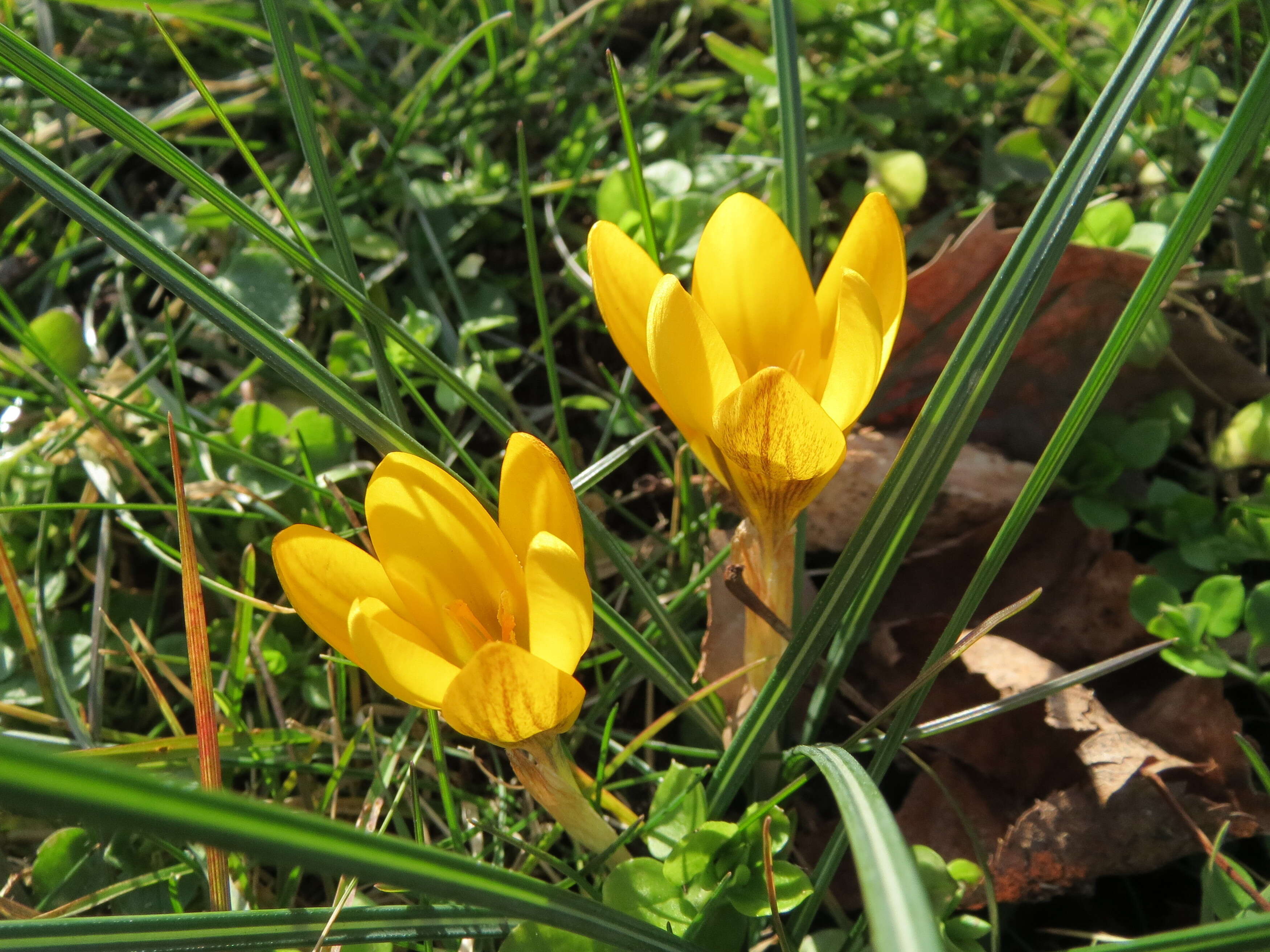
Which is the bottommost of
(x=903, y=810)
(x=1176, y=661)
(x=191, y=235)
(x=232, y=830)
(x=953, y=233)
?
(x=903, y=810)

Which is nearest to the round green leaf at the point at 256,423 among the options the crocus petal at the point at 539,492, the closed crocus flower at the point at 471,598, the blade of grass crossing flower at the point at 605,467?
the blade of grass crossing flower at the point at 605,467

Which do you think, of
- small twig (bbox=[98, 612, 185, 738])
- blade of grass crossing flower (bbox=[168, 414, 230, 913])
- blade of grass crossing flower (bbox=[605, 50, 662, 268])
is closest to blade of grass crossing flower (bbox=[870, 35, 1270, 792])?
blade of grass crossing flower (bbox=[605, 50, 662, 268])

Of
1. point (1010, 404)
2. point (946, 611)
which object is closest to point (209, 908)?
point (946, 611)

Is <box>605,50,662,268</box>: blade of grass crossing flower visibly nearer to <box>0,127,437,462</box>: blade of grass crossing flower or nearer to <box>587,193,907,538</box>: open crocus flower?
<box>587,193,907,538</box>: open crocus flower

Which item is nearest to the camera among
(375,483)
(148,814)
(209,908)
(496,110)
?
(148,814)

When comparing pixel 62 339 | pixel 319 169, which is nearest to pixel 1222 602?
pixel 319 169

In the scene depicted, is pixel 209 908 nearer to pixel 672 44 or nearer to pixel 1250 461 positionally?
pixel 1250 461
